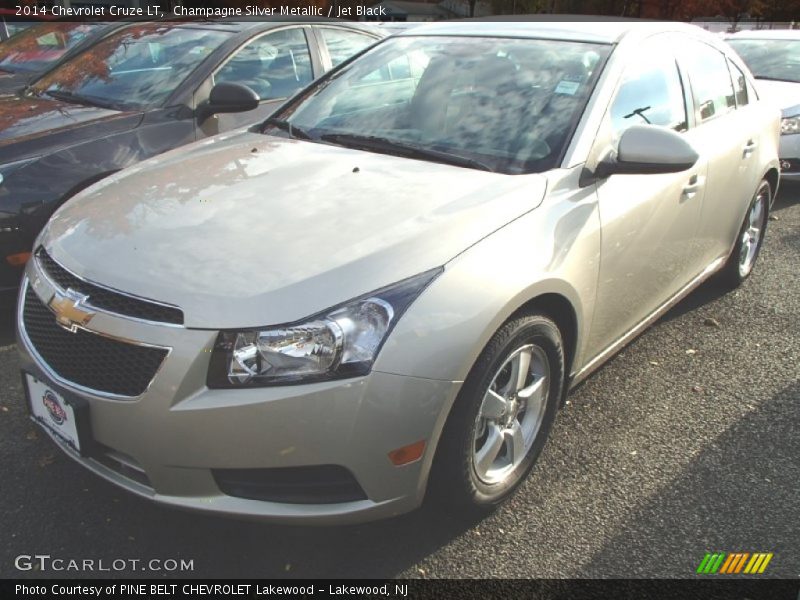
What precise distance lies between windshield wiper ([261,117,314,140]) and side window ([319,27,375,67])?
6.57 ft

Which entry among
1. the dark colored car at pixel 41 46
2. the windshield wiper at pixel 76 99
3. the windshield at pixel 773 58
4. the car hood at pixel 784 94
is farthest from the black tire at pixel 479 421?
the windshield at pixel 773 58

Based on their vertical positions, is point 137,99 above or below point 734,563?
above

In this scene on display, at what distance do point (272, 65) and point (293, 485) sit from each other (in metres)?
3.76

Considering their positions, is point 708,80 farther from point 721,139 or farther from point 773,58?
point 773,58

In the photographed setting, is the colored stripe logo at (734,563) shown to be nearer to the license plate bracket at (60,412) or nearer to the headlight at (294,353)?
the headlight at (294,353)

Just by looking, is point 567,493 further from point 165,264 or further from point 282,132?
point 282,132

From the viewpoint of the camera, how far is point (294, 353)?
6.63ft

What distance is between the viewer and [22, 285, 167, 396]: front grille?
2.05 metres

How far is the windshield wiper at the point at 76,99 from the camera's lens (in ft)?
15.0

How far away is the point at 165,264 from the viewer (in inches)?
86.0

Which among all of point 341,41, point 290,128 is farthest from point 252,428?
point 341,41

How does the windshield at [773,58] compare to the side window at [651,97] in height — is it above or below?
below

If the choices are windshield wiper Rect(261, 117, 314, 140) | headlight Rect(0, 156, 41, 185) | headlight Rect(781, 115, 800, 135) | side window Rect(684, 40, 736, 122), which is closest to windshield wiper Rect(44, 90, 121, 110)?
headlight Rect(0, 156, 41, 185)

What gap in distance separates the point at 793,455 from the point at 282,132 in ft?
8.81
